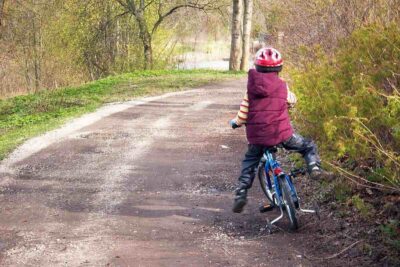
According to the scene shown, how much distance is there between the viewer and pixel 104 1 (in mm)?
27375

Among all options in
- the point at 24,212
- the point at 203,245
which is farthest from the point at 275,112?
the point at 24,212

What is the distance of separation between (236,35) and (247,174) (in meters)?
19.5

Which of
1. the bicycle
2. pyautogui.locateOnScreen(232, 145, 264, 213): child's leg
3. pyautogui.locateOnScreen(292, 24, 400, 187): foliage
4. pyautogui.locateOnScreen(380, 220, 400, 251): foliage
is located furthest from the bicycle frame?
pyautogui.locateOnScreen(380, 220, 400, 251): foliage

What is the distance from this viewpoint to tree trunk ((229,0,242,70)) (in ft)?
80.4

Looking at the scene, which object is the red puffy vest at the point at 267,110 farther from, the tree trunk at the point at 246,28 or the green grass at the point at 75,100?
the tree trunk at the point at 246,28

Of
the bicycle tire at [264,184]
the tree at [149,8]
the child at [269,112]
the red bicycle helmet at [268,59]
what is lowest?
the bicycle tire at [264,184]

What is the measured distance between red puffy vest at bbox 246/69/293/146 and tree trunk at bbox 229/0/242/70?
1914 centimetres

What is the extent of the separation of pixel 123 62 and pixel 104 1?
13.8 ft

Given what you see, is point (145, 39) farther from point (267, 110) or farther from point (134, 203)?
point (267, 110)

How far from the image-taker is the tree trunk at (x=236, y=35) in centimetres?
2450

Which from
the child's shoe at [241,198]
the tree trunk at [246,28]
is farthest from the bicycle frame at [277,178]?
the tree trunk at [246,28]

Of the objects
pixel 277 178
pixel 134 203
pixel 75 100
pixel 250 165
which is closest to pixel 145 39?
pixel 75 100

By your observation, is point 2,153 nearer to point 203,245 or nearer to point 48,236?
point 48,236

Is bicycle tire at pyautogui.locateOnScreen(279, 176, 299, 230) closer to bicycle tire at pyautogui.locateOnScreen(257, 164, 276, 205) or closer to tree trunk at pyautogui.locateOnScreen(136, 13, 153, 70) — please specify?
bicycle tire at pyautogui.locateOnScreen(257, 164, 276, 205)
